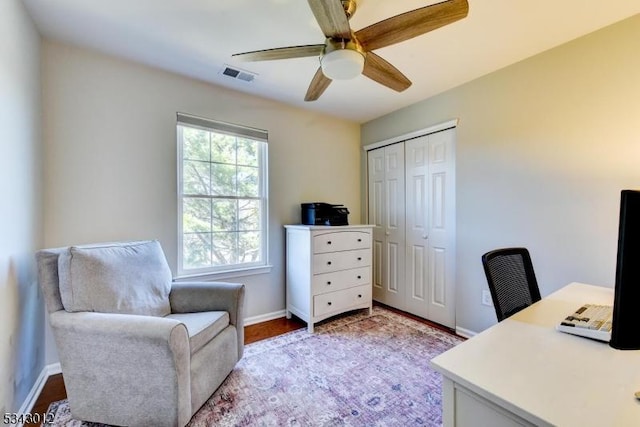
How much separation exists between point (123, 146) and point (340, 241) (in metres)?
2.07

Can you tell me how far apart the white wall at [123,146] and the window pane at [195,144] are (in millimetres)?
113

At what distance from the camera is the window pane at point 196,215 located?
2512 mm

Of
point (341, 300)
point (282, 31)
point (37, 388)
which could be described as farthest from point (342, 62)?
point (37, 388)

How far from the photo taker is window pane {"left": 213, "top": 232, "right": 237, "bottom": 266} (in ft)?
8.77

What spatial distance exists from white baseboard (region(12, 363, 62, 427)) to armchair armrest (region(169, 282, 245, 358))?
84 centimetres

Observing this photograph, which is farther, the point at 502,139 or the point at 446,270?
the point at 446,270

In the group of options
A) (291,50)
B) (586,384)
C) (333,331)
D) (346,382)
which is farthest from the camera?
(333,331)

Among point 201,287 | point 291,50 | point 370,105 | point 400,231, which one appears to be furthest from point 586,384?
point 370,105

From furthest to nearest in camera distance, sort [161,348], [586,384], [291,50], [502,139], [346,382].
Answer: [502,139] < [346,382] < [291,50] < [161,348] < [586,384]

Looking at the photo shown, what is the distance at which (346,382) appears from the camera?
189cm

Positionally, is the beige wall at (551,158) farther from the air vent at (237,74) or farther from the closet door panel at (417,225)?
the air vent at (237,74)

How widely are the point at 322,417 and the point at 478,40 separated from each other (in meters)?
2.66

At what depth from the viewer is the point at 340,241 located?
9.39 feet

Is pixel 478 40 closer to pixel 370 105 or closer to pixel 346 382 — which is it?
pixel 370 105
